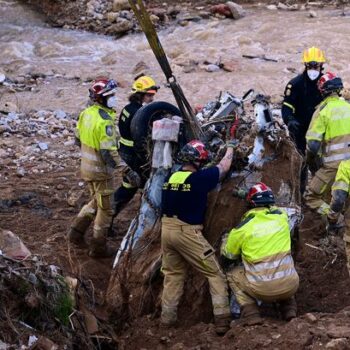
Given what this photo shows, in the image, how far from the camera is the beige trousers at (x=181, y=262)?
735 cm

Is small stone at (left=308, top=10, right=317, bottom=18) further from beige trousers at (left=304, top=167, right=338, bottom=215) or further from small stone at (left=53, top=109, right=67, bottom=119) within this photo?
beige trousers at (left=304, top=167, right=338, bottom=215)

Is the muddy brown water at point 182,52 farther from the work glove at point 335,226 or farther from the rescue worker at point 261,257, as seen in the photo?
the rescue worker at point 261,257

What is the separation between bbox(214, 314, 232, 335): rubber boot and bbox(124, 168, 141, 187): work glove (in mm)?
2215

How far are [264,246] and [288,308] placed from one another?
0.70m

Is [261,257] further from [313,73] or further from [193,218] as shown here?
[313,73]

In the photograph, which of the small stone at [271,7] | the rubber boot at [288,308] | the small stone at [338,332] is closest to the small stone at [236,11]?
the small stone at [271,7]

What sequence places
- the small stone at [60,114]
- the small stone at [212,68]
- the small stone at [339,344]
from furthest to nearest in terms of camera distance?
the small stone at [212,68] < the small stone at [60,114] < the small stone at [339,344]

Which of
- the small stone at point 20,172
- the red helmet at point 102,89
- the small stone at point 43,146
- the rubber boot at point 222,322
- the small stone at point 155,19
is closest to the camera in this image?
the rubber boot at point 222,322

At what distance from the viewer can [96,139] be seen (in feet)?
28.7

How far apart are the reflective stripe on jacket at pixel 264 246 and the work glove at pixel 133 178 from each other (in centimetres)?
201

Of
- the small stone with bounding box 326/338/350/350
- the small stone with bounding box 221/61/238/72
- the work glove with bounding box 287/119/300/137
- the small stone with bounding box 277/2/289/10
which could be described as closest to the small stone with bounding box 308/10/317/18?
the small stone with bounding box 277/2/289/10

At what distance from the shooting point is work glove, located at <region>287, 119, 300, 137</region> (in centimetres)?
995

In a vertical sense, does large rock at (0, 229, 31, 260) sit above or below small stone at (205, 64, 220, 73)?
above

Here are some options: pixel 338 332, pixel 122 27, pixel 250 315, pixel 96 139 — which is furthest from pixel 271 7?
pixel 338 332
